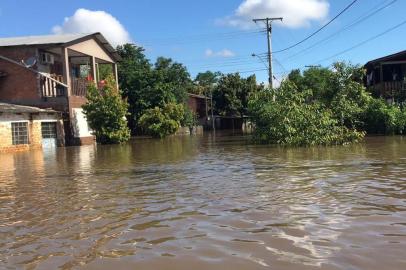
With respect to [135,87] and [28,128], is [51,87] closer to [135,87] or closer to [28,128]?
[28,128]

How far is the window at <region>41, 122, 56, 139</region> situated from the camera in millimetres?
33438

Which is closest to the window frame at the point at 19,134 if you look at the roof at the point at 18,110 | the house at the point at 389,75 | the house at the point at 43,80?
the roof at the point at 18,110

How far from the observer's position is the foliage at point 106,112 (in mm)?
35219

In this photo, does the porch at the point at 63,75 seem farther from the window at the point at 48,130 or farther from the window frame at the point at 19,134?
the window frame at the point at 19,134

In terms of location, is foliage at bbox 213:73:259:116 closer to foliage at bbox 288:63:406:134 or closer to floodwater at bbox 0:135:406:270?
foliage at bbox 288:63:406:134

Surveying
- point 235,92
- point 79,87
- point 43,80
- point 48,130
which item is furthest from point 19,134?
point 235,92

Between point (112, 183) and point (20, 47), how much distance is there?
2471 centimetres

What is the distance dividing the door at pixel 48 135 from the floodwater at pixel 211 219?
1878 cm

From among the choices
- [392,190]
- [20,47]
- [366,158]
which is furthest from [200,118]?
[392,190]

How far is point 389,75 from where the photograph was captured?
44.2 m

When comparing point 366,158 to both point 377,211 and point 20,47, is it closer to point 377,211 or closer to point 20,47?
point 377,211

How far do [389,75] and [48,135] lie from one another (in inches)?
1123

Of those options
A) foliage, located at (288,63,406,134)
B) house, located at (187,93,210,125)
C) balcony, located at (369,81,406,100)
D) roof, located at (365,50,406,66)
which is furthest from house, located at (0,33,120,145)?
house, located at (187,93,210,125)

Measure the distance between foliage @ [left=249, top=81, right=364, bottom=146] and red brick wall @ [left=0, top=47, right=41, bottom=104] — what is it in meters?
15.6
